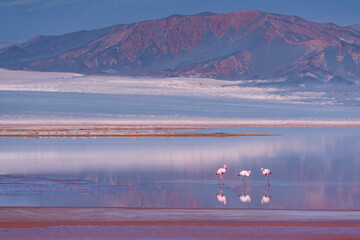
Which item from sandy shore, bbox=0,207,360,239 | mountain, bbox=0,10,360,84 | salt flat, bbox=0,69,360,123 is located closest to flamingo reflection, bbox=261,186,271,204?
sandy shore, bbox=0,207,360,239

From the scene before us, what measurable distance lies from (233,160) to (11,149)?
25.8 ft

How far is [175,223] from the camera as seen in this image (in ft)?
30.8

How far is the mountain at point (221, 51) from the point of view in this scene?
14738cm

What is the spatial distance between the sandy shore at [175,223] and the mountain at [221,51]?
123112 mm

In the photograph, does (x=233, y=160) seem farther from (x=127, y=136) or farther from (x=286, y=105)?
(x=286, y=105)

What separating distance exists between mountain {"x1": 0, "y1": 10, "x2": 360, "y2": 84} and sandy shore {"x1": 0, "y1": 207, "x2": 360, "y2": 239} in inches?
4847

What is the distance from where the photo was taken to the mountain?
484 ft

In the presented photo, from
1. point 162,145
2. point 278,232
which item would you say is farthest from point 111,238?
point 162,145

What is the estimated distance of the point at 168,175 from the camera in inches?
614

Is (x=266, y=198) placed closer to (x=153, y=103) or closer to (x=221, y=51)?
(x=153, y=103)

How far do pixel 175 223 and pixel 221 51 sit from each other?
167 metres

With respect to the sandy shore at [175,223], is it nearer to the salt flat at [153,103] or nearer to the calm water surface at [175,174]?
the calm water surface at [175,174]

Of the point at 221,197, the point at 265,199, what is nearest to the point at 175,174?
the point at 221,197

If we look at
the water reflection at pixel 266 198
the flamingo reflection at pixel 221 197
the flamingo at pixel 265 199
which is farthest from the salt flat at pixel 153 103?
the flamingo at pixel 265 199
